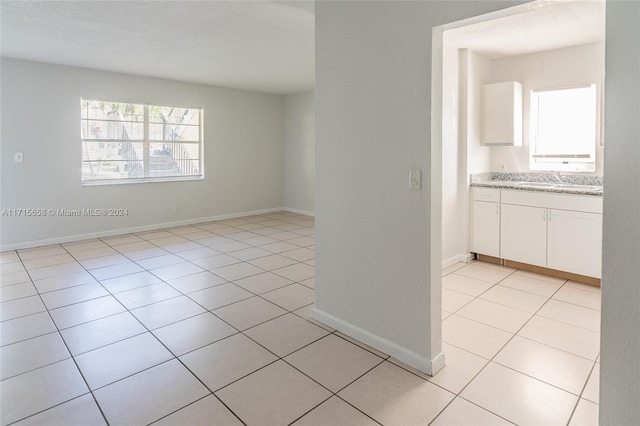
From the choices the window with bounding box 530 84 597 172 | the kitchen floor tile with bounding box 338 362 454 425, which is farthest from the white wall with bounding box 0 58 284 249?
the kitchen floor tile with bounding box 338 362 454 425

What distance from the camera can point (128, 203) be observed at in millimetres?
6027

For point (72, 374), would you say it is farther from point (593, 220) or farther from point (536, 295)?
point (593, 220)

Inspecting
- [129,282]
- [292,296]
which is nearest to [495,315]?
[292,296]

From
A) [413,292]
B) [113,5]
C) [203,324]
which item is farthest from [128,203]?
[413,292]

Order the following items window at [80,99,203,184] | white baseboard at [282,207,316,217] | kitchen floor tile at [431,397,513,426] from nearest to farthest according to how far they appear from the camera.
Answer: kitchen floor tile at [431,397,513,426] < window at [80,99,203,184] < white baseboard at [282,207,316,217]

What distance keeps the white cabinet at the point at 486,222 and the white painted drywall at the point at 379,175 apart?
2.37m

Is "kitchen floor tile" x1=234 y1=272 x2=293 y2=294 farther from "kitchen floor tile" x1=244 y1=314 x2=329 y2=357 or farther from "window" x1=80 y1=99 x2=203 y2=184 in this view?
"window" x1=80 y1=99 x2=203 y2=184

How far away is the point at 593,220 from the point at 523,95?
173 cm

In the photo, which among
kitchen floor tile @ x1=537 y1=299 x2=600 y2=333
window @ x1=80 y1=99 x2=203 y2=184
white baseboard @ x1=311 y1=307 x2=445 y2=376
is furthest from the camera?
window @ x1=80 y1=99 x2=203 y2=184

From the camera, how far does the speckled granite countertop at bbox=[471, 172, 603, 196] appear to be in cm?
375

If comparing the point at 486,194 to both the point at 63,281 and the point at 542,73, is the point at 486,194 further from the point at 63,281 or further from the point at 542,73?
the point at 63,281

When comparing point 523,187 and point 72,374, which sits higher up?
point 523,187

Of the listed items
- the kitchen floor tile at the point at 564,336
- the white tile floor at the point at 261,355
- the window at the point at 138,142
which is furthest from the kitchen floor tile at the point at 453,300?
the window at the point at 138,142

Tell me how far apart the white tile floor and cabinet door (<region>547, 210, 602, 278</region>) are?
195 millimetres
